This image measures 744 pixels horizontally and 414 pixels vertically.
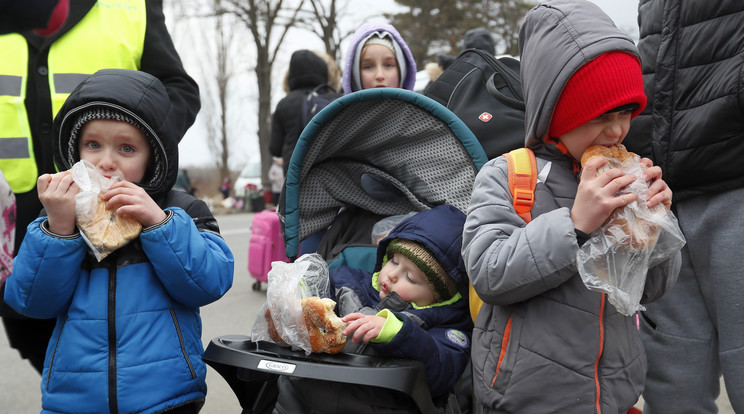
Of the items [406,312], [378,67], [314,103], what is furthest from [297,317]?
[314,103]

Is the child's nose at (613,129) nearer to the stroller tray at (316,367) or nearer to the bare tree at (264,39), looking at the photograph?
the stroller tray at (316,367)

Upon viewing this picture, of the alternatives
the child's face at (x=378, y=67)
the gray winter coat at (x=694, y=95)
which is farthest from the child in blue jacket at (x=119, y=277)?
the child's face at (x=378, y=67)

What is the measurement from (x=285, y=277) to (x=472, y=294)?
59 cm

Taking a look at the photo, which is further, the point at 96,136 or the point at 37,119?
the point at 37,119

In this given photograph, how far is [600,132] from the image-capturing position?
1.67 meters

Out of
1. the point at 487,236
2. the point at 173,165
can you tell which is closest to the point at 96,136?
the point at 173,165

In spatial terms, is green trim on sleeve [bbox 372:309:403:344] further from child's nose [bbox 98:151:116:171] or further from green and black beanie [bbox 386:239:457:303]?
child's nose [bbox 98:151:116:171]

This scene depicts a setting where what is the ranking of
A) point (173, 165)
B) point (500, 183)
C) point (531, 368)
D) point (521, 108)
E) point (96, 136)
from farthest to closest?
point (521, 108)
point (173, 165)
point (96, 136)
point (500, 183)
point (531, 368)

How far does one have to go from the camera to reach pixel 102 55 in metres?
2.26

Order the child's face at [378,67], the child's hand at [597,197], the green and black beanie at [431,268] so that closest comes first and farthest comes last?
the child's hand at [597,197], the green and black beanie at [431,268], the child's face at [378,67]

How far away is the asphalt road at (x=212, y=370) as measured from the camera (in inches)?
131

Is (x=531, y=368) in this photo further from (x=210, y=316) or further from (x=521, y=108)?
(x=210, y=316)

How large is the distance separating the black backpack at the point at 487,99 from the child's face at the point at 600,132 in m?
0.70

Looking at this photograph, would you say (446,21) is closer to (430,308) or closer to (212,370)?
(212,370)
